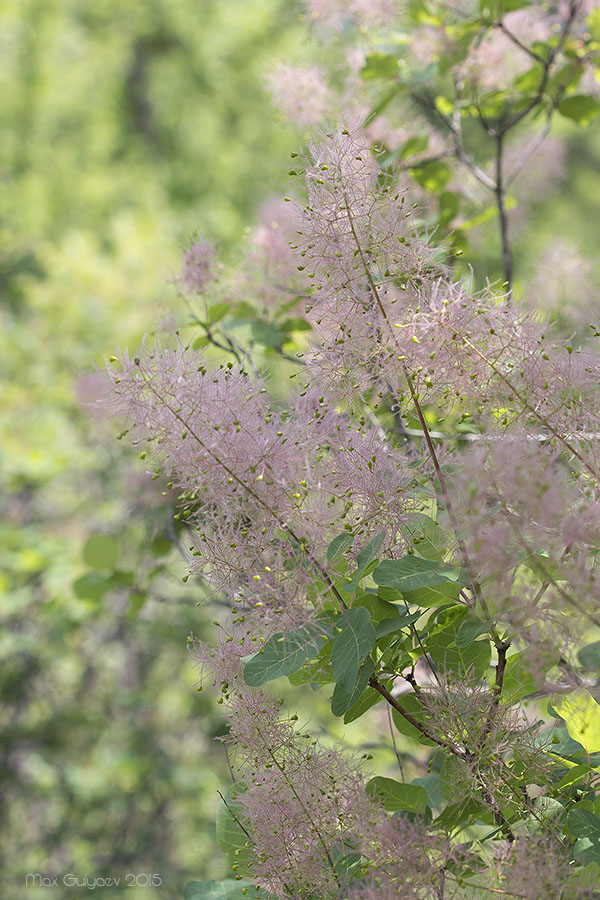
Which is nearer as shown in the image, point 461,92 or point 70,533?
point 461,92

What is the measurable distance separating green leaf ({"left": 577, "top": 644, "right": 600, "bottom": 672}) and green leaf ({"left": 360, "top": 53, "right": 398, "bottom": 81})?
1.11 m

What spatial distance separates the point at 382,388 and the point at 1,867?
324cm

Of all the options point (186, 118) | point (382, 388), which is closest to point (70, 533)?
point (382, 388)

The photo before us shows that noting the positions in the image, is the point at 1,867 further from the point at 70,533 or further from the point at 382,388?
the point at 382,388

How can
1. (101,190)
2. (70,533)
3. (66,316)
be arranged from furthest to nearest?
(101,190) → (66,316) → (70,533)

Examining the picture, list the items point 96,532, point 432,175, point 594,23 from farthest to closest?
point 96,532 < point 432,175 < point 594,23

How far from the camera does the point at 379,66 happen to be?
1.32 m

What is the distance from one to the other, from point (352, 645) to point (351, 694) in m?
0.03

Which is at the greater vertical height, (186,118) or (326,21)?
(186,118)

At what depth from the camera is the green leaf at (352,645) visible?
1.88 ft

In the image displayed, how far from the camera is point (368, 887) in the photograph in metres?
0.54

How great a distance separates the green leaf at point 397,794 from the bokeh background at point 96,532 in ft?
0.77

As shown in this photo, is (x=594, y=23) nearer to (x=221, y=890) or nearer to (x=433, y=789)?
(x=433, y=789)

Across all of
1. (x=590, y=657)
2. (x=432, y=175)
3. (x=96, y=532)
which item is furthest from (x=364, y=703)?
(x=96, y=532)
